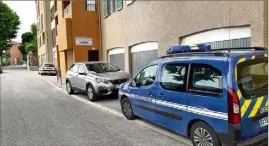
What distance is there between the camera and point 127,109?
7.20 metres

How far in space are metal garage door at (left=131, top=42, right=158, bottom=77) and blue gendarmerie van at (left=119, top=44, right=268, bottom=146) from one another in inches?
266

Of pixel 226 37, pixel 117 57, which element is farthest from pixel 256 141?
pixel 117 57

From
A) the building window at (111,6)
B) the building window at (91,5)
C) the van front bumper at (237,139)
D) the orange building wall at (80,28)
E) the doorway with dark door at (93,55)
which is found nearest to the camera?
the van front bumper at (237,139)

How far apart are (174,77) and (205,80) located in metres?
0.82

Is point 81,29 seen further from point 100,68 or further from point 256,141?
point 256,141

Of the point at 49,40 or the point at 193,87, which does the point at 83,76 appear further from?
the point at 49,40

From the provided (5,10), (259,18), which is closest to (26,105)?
(259,18)

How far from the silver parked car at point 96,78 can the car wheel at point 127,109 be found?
285cm

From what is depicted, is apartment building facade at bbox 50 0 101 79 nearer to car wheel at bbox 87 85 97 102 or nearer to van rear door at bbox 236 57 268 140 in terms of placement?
car wheel at bbox 87 85 97 102

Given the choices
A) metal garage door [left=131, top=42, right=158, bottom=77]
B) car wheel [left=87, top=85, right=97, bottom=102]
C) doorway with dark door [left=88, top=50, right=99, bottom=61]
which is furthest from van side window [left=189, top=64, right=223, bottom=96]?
doorway with dark door [left=88, top=50, right=99, bottom=61]

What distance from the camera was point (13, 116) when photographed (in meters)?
8.26

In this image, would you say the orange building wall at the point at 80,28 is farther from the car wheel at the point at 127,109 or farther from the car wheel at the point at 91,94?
the car wheel at the point at 127,109

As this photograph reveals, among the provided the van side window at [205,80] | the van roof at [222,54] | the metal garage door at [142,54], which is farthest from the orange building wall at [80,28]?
the van side window at [205,80]

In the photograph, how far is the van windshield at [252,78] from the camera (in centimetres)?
409
